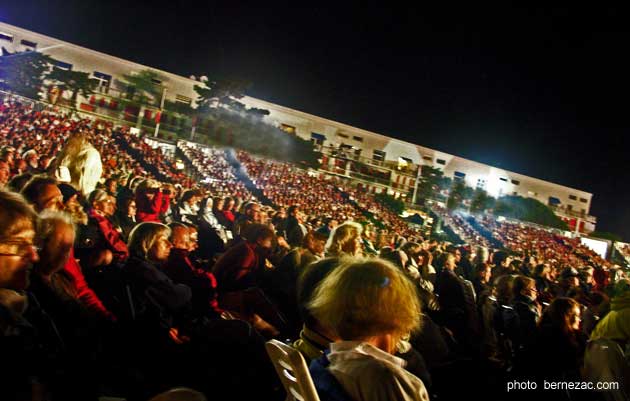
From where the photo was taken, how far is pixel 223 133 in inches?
447

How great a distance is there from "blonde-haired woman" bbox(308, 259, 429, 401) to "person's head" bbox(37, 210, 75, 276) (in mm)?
1616

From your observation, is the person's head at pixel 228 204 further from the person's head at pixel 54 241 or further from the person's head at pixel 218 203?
the person's head at pixel 54 241

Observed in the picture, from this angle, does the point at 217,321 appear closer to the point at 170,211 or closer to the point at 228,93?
the point at 170,211

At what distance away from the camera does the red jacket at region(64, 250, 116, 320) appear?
2729 millimetres

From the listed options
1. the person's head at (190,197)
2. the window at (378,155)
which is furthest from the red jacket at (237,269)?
the window at (378,155)

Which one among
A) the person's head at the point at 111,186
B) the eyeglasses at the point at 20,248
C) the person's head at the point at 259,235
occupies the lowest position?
the eyeglasses at the point at 20,248

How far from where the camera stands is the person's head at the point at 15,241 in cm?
177

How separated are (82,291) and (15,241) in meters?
1.10

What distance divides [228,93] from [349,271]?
11.2 meters

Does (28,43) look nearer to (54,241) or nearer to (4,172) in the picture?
(4,172)

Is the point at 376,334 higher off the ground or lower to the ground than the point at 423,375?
higher

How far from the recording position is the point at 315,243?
4.59 metres

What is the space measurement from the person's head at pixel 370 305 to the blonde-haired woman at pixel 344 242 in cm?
262

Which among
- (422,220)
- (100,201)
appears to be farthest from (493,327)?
(422,220)
